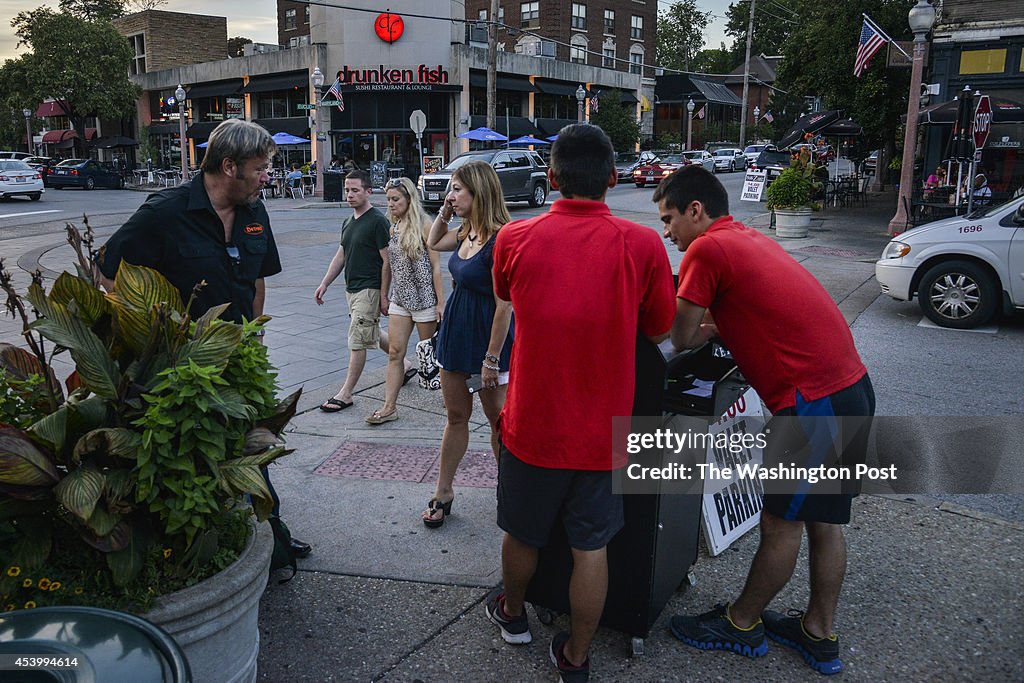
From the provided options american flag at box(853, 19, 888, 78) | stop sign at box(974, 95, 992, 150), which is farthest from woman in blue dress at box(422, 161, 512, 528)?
american flag at box(853, 19, 888, 78)

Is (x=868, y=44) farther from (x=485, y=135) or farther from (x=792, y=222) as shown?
(x=485, y=135)

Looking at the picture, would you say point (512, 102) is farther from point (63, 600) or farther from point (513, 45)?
point (63, 600)

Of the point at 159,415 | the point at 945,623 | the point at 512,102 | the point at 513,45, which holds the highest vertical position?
the point at 513,45

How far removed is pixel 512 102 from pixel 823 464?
47504 mm

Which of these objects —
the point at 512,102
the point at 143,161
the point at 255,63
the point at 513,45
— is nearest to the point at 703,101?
the point at 513,45

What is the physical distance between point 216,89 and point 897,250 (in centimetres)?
4691

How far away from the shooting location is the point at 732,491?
4164 mm

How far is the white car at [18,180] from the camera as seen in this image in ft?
91.1

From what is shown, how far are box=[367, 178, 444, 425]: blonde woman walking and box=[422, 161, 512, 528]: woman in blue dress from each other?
5.43 feet

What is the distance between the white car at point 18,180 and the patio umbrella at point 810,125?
24.7 m

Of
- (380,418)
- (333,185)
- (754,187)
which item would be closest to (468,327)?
(380,418)

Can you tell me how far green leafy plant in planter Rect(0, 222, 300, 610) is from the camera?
2.38 m

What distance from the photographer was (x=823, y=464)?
2965mm

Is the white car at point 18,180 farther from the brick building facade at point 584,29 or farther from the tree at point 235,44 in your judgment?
the tree at point 235,44
